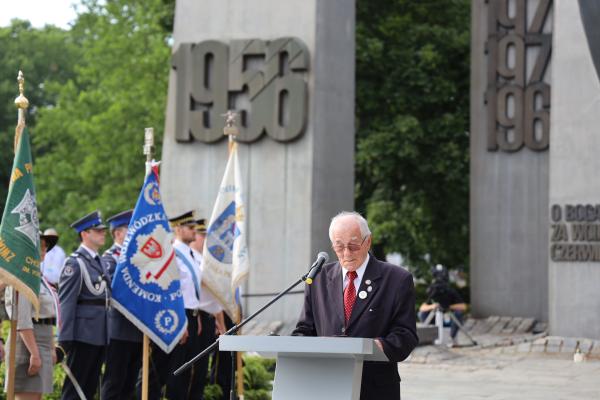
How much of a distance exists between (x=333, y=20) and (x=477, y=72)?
7803 millimetres

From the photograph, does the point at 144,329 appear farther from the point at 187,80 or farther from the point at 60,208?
the point at 60,208

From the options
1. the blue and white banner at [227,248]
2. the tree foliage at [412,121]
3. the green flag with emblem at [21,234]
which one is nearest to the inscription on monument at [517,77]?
the tree foliage at [412,121]

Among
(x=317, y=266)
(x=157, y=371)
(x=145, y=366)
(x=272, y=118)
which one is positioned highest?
(x=272, y=118)

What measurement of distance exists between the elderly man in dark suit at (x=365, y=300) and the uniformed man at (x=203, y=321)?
5269mm

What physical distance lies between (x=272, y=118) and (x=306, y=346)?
14539 millimetres

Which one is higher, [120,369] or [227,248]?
[227,248]

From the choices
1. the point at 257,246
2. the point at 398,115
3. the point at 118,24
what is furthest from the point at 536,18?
the point at 118,24

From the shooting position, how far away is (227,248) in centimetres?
1287

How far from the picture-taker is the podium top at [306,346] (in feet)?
18.1

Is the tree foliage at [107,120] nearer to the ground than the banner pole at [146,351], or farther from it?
farther from it

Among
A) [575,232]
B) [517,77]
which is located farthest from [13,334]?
[517,77]

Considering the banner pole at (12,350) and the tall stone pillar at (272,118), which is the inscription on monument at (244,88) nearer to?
the tall stone pillar at (272,118)

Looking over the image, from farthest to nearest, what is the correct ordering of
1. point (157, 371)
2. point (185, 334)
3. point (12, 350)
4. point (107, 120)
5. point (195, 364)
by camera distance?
point (107, 120) → point (195, 364) → point (157, 371) → point (185, 334) → point (12, 350)

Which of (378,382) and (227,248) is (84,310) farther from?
(378,382)
